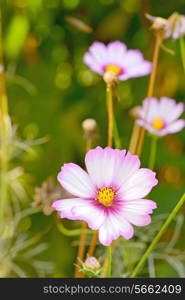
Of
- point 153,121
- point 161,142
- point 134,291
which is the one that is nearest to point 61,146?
point 161,142

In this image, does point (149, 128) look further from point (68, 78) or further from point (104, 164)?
point (68, 78)

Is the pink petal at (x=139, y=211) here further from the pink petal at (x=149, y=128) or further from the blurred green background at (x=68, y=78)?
the blurred green background at (x=68, y=78)

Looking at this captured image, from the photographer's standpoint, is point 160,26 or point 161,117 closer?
point 160,26

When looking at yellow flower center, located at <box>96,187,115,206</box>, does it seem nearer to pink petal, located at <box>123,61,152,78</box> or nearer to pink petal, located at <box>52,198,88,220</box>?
pink petal, located at <box>52,198,88,220</box>

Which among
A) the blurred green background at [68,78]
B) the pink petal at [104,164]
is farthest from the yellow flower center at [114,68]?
the blurred green background at [68,78]

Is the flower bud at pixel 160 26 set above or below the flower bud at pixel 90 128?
above

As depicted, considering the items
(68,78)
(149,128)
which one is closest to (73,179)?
(149,128)

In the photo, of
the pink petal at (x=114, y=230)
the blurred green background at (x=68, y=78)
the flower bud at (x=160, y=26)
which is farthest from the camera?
the blurred green background at (x=68, y=78)
